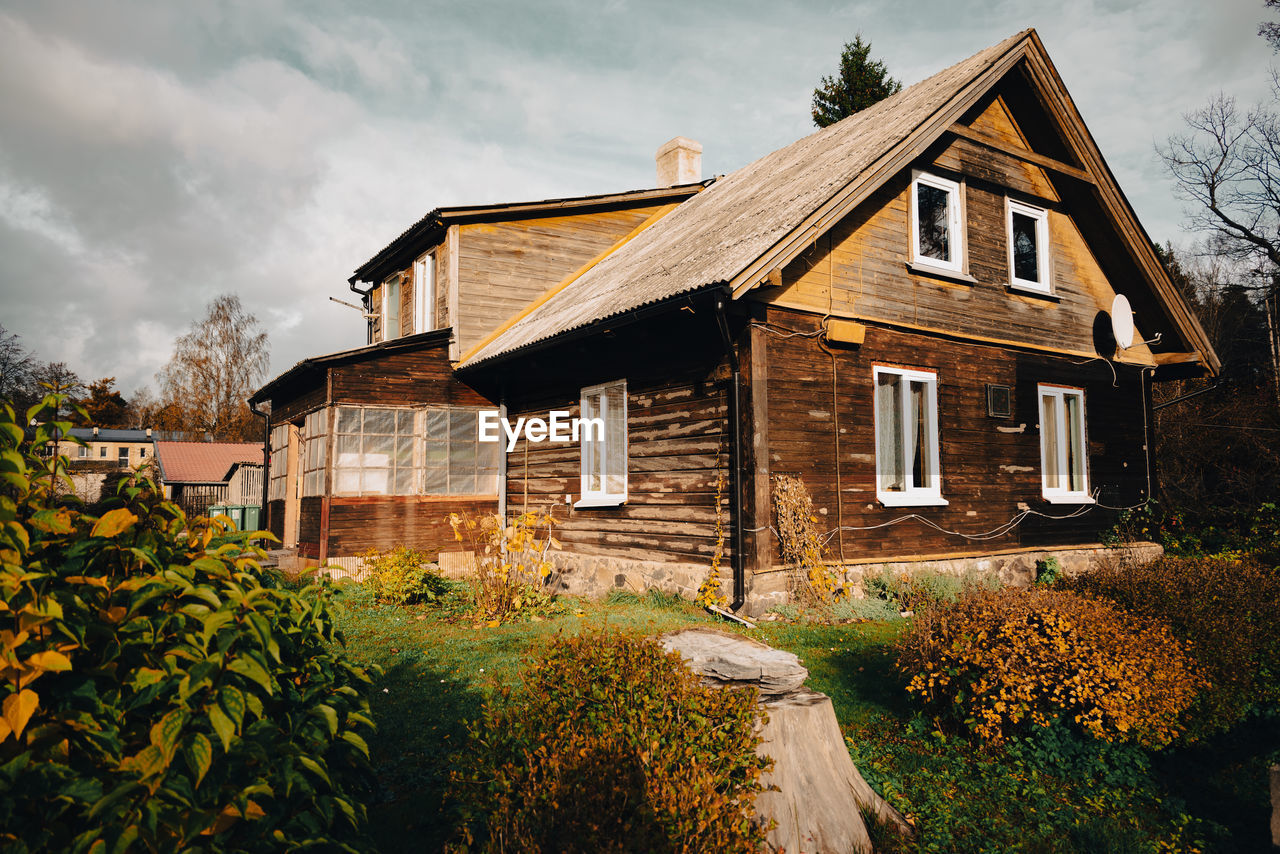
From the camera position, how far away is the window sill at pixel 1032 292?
12.0 m

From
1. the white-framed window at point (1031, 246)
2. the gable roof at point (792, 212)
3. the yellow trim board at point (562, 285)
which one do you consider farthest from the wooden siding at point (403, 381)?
the white-framed window at point (1031, 246)

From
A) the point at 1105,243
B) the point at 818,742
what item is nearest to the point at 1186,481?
the point at 1105,243

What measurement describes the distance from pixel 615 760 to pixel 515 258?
13.9 metres

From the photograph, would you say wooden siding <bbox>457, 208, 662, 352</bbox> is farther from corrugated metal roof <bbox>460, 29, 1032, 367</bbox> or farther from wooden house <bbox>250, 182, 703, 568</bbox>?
corrugated metal roof <bbox>460, 29, 1032, 367</bbox>

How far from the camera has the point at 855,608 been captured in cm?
920

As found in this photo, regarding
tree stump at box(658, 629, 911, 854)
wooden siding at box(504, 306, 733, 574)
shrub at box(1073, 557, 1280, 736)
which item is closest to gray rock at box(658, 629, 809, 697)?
tree stump at box(658, 629, 911, 854)

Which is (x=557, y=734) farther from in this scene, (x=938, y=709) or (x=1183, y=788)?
(x=1183, y=788)

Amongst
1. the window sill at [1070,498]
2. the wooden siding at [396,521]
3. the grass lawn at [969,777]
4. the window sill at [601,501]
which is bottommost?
the grass lawn at [969,777]

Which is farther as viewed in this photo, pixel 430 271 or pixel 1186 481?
pixel 1186 481

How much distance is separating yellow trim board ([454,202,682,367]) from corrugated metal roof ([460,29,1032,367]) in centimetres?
19

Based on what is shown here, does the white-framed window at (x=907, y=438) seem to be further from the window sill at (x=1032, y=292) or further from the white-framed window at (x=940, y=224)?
the window sill at (x=1032, y=292)

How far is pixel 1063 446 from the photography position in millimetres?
12820

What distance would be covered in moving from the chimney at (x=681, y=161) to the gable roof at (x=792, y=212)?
3.16 meters

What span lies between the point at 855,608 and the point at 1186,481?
47.2 ft
